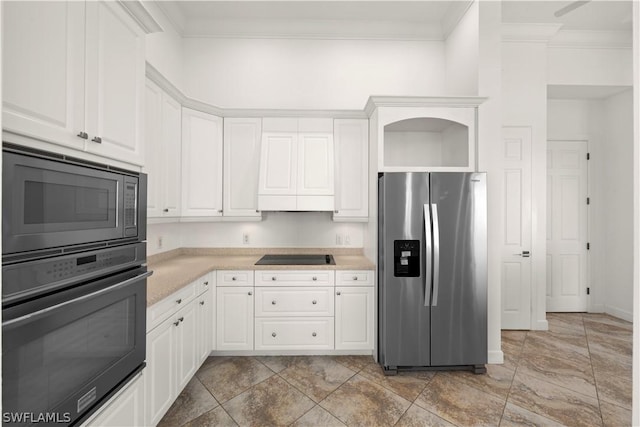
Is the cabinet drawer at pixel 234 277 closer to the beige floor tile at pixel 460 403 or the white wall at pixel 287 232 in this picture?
the white wall at pixel 287 232

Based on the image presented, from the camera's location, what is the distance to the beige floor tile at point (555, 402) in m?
2.02

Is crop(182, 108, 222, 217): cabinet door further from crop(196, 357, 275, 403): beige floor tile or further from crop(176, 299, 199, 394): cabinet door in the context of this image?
crop(196, 357, 275, 403): beige floor tile

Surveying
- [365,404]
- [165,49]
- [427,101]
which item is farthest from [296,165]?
[365,404]

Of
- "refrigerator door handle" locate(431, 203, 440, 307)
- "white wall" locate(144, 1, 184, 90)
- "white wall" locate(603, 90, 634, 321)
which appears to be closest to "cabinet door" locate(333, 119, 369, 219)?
"refrigerator door handle" locate(431, 203, 440, 307)

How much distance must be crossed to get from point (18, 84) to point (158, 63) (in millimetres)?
2299

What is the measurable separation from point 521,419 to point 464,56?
312 cm

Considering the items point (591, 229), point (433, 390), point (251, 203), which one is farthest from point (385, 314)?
point (591, 229)

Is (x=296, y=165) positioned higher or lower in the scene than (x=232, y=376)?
higher

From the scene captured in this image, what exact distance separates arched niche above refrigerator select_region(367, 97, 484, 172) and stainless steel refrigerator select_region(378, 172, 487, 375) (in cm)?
26

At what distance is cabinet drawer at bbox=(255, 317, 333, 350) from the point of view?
2.78 meters

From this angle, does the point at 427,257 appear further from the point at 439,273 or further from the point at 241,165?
the point at 241,165

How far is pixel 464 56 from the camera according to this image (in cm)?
298

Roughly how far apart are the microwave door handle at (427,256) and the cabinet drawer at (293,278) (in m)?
0.83

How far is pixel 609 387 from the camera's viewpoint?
2369 millimetres
